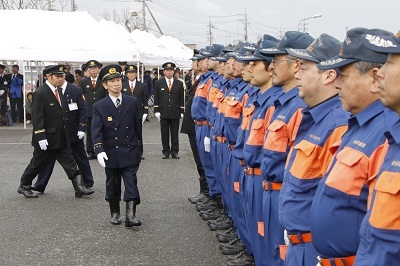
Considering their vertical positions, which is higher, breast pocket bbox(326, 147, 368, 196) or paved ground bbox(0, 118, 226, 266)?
breast pocket bbox(326, 147, 368, 196)

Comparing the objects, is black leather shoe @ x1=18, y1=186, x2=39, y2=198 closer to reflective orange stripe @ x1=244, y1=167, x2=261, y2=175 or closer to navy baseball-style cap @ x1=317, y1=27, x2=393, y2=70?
reflective orange stripe @ x1=244, y1=167, x2=261, y2=175

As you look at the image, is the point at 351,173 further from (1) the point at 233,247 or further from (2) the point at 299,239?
(1) the point at 233,247

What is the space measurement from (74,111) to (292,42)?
549 centimetres

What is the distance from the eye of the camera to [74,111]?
926 cm

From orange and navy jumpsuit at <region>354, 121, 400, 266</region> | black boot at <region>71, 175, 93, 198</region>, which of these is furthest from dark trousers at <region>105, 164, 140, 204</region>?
orange and navy jumpsuit at <region>354, 121, 400, 266</region>

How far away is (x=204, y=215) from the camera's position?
7.72 meters

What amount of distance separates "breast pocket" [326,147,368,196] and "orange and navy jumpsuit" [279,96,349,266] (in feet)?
2.00

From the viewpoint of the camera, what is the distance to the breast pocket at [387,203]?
6.89ft

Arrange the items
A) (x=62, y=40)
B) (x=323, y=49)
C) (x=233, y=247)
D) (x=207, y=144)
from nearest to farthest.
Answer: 1. (x=323, y=49)
2. (x=233, y=247)
3. (x=207, y=144)
4. (x=62, y=40)

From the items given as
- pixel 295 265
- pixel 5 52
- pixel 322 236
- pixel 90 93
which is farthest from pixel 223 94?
pixel 5 52

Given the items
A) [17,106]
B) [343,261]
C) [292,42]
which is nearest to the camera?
[343,261]

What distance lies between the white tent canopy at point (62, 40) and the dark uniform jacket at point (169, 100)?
180 inches

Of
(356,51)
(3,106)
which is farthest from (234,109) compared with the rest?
(3,106)

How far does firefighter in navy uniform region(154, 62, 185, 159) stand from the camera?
13.3 metres
